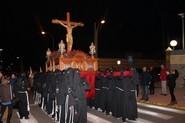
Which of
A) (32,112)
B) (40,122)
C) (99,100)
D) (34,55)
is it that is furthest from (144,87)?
(34,55)

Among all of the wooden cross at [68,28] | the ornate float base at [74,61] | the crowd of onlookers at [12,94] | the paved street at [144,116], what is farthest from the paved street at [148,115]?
the wooden cross at [68,28]

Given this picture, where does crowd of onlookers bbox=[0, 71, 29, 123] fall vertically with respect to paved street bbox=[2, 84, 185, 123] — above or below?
above

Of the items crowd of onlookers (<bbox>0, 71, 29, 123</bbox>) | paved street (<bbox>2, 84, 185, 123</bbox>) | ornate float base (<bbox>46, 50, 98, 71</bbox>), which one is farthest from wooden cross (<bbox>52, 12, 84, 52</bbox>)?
crowd of onlookers (<bbox>0, 71, 29, 123</bbox>)

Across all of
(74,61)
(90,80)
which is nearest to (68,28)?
(74,61)

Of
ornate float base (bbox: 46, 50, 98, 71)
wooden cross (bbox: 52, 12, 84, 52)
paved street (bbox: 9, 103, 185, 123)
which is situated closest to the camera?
paved street (bbox: 9, 103, 185, 123)

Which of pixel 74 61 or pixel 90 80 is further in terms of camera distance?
pixel 74 61

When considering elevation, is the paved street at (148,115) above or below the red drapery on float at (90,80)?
below

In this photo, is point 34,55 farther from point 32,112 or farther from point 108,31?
point 32,112

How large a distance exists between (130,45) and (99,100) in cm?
3793

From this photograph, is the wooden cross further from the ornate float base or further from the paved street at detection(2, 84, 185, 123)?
the paved street at detection(2, 84, 185, 123)

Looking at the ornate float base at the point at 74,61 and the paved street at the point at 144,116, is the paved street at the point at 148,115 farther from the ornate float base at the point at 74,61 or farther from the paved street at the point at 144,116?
the ornate float base at the point at 74,61

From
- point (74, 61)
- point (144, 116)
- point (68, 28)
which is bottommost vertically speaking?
point (144, 116)

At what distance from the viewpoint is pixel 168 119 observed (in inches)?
531

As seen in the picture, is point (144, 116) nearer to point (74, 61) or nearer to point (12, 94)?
point (12, 94)
